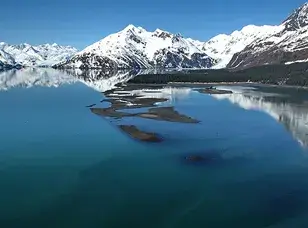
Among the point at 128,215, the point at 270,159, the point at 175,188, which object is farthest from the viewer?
the point at 270,159

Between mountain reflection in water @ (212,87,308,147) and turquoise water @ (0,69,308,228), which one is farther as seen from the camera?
mountain reflection in water @ (212,87,308,147)

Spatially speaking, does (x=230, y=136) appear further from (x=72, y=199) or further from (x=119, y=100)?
(x=119, y=100)

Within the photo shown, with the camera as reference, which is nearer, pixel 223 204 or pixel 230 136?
pixel 223 204

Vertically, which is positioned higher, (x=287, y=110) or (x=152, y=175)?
(x=152, y=175)

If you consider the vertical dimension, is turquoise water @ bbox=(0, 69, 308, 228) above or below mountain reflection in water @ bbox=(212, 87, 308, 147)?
above

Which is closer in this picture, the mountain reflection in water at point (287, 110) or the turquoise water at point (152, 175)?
the turquoise water at point (152, 175)

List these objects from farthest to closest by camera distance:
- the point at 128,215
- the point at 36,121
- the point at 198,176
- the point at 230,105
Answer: the point at 230,105, the point at 36,121, the point at 198,176, the point at 128,215

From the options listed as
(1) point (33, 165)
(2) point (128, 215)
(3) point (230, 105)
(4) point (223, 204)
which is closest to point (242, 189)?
(4) point (223, 204)

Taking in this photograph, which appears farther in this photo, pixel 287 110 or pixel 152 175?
pixel 287 110
